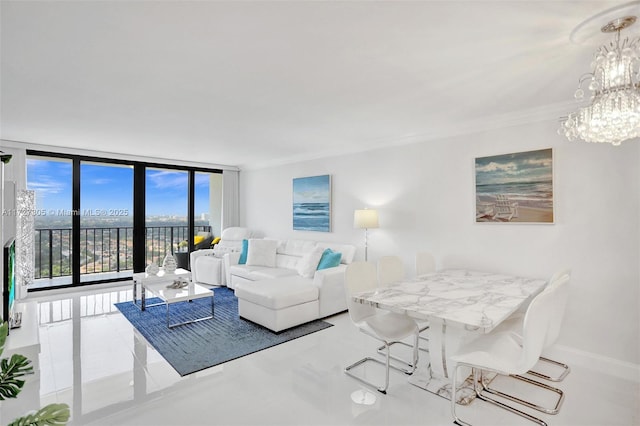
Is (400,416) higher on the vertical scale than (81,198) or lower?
lower

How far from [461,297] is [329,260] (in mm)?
2285

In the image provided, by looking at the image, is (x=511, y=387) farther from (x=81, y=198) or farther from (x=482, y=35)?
(x=81, y=198)

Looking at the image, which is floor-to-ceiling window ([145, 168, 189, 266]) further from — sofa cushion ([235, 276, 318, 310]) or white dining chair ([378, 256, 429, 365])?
white dining chair ([378, 256, 429, 365])

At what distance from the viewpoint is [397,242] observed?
4.59 meters

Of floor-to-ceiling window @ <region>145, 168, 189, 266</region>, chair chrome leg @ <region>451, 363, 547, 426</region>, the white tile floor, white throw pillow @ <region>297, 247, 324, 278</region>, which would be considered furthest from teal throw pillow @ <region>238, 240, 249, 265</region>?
chair chrome leg @ <region>451, 363, 547, 426</region>

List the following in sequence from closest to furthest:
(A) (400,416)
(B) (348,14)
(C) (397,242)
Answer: (B) (348,14) → (A) (400,416) → (C) (397,242)

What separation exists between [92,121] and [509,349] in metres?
4.71

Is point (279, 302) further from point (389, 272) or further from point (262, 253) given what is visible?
point (262, 253)

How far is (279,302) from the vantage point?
12.3ft

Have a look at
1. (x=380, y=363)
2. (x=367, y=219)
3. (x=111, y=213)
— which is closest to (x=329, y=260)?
(x=367, y=219)

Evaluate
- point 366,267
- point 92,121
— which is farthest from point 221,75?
point 92,121

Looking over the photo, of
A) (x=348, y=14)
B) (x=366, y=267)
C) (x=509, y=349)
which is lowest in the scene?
(x=509, y=349)

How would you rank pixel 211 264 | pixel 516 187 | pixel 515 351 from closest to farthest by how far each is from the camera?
1. pixel 515 351
2. pixel 516 187
3. pixel 211 264

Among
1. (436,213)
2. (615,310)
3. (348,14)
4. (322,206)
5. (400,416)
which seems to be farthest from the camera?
(322,206)
